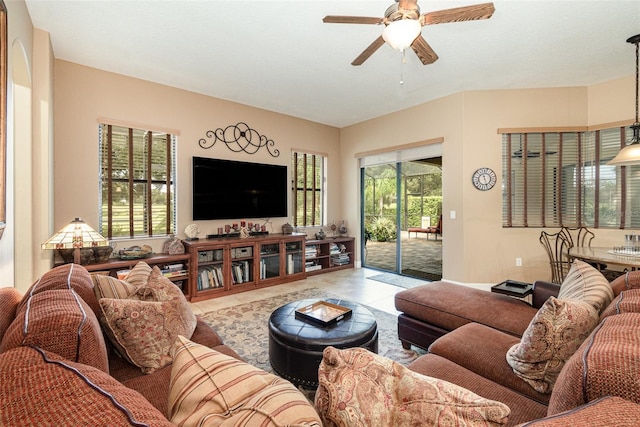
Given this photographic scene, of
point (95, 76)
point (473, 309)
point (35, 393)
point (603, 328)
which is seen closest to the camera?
point (35, 393)

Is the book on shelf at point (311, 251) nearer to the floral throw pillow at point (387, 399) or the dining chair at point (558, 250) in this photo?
the dining chair at point (558, 250)

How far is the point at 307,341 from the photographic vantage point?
5.76 feet

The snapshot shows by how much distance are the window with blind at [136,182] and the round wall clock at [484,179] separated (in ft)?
14.3

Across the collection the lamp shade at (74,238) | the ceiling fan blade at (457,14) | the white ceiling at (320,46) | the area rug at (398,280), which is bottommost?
the area rug at (398,280)

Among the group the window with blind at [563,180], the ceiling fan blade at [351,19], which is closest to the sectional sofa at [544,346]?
the ceiling fan blade at [351,19]

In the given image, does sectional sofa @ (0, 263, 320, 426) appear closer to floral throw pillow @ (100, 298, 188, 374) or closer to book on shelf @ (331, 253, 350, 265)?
floral throw pillow @ (100, 298, 188, 374)

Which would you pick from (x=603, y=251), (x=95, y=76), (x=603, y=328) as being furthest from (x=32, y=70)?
(x=603, y=251)

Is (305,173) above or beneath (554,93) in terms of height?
beneath

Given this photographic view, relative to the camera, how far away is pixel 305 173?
5.60m

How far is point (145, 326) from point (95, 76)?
3553mm

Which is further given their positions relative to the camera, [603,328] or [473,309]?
[473,309]

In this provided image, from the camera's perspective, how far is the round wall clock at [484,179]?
4168 mm

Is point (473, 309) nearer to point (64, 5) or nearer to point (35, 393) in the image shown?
point (35, 393)

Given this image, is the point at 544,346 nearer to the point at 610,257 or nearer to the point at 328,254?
the point at 610,257
